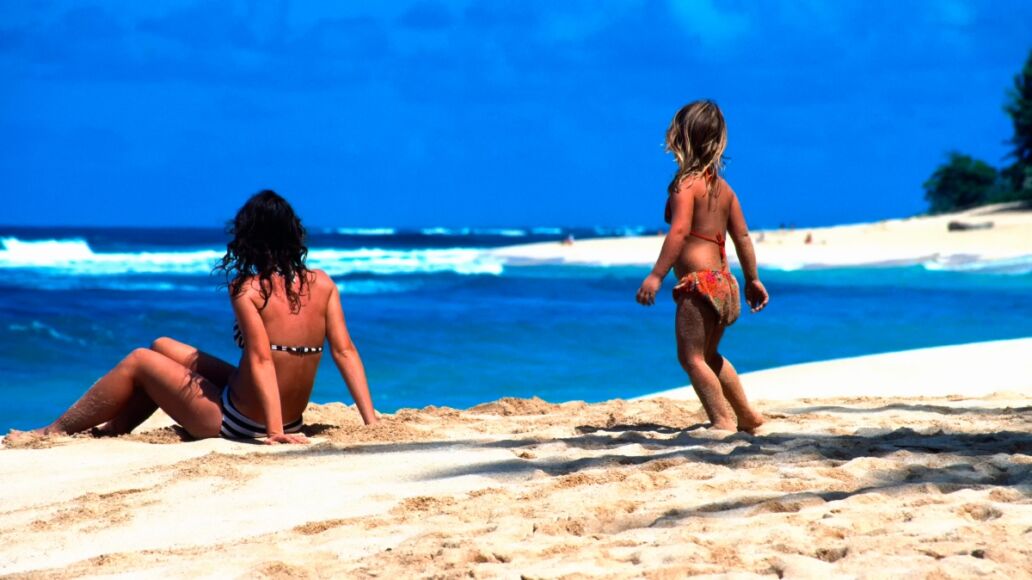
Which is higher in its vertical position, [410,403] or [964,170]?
[964,170]

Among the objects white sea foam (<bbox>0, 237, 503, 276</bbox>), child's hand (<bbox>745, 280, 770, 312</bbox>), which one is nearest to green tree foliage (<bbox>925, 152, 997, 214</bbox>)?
white sea foam (<bbox>0, 237, 503, 276</bbox>)

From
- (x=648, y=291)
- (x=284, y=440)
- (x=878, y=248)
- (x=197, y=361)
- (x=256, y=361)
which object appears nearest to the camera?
(x=648, y=291)

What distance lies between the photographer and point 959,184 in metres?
66.1

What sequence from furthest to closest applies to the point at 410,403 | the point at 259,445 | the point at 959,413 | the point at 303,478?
the point at 410,403 → the point at 959,413 → the point at 259,445 → the point at 303,478

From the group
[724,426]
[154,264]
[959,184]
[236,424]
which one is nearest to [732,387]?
[724,426]

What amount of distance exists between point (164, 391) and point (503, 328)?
10817 millimetres

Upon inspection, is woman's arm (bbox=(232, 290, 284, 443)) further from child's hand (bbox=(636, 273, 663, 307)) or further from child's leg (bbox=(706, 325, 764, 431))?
child's leg (bbox=(706, 325, 764, 431))

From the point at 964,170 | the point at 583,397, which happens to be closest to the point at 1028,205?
the point at 964,170

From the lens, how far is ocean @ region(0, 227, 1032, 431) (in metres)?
11.2

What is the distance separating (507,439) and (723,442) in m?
0.99

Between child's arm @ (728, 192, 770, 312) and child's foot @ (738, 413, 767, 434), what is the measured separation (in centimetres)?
51

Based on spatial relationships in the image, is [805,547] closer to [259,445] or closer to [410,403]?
[259,445]

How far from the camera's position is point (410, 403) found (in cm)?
995

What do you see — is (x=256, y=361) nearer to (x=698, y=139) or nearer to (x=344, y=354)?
(x=344, y=354)
